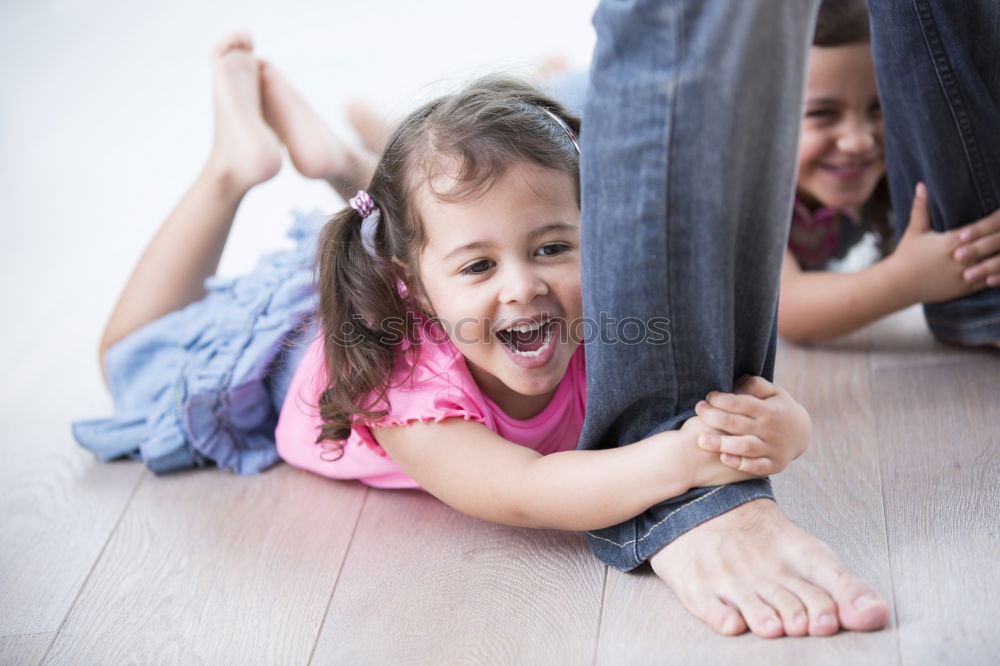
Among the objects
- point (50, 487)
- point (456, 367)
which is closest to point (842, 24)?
point (456, 367)

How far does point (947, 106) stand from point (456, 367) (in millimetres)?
639

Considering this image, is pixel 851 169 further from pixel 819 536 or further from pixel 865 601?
pixel 865 601

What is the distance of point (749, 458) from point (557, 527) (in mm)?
205

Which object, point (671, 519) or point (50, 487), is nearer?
point (671, 519)

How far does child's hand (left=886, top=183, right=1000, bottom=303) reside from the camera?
1.34m

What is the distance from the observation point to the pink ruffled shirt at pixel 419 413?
3.77ft

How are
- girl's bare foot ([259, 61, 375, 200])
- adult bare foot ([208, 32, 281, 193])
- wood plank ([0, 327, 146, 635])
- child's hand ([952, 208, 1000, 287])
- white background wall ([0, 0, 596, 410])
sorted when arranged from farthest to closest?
1. white background wall ([0, 0, 596, 410])
2. girl's bare foot ([259, 61, 375, 200])
3. adult bare foot ([208, 32, 281, 193])
4. child's hand ([952, 208, 1000, 287])
5. wood plank ([0, 327, 146, 635])

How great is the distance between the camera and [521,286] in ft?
3.55

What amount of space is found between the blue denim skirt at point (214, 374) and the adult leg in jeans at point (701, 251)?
54 centimetres

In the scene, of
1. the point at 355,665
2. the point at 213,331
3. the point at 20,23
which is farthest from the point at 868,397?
the point at 20,23

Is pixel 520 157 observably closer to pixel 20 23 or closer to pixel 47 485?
pixel 47 485

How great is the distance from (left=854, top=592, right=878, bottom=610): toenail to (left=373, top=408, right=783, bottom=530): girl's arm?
144 mm

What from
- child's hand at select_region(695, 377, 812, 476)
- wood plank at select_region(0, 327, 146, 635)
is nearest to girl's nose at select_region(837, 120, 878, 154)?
child's hand at select_region(695, 377, 812, 476)

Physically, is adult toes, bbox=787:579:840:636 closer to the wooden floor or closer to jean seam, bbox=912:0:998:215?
the wooden floor
